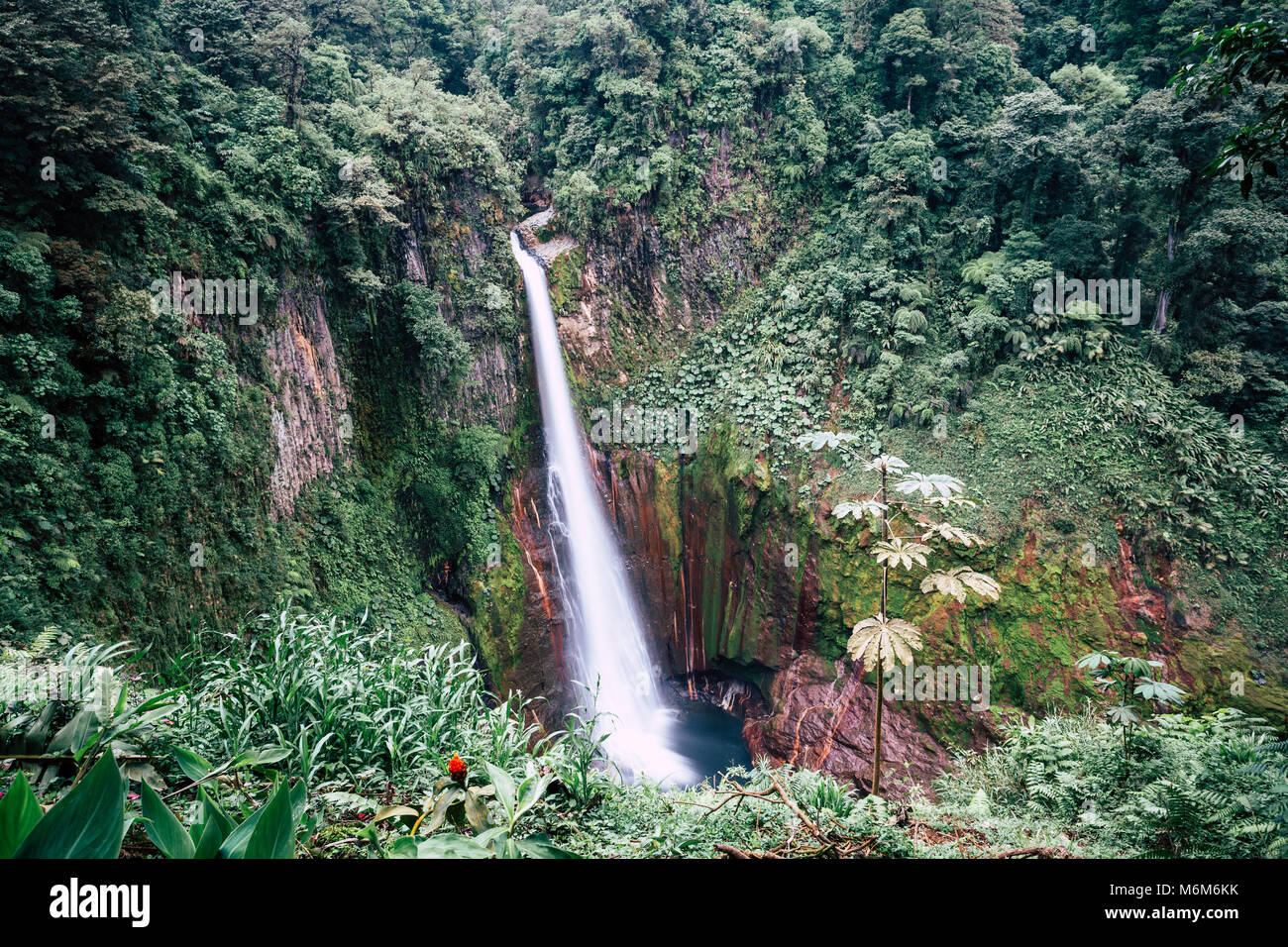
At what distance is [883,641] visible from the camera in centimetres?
308

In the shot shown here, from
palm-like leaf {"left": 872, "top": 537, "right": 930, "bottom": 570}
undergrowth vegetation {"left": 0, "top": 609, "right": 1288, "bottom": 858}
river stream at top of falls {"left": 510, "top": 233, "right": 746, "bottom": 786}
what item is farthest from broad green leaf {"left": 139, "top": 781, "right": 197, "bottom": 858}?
river stream at top of falls {"left": 510, "top": 233, "right": 746, "bottom": 786}

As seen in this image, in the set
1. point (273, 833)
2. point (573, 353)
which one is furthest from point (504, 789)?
point (573, 353)

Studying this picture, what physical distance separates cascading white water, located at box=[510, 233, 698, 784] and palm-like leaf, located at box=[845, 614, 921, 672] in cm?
873

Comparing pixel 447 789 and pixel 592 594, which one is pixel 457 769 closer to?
pixel 447 789

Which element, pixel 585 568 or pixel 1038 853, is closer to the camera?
pixel 1038 853

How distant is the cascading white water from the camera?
37.6 feet

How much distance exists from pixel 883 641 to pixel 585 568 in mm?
9208

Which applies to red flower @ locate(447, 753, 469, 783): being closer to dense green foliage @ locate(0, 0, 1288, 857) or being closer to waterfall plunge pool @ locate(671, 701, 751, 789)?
dense green foliage @ locate(0, 0, 1288, 857)

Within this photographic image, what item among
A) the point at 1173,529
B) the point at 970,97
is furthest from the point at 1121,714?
the point at 970,97

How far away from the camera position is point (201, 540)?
6398 mm

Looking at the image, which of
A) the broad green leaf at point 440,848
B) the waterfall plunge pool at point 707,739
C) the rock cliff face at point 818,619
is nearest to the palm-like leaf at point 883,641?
the broad green leaf at point 440,848

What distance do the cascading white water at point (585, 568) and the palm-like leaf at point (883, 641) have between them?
8726 millimetres

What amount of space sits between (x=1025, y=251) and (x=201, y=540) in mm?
13649

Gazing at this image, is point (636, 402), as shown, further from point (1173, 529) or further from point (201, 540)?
point (1173, 529)
